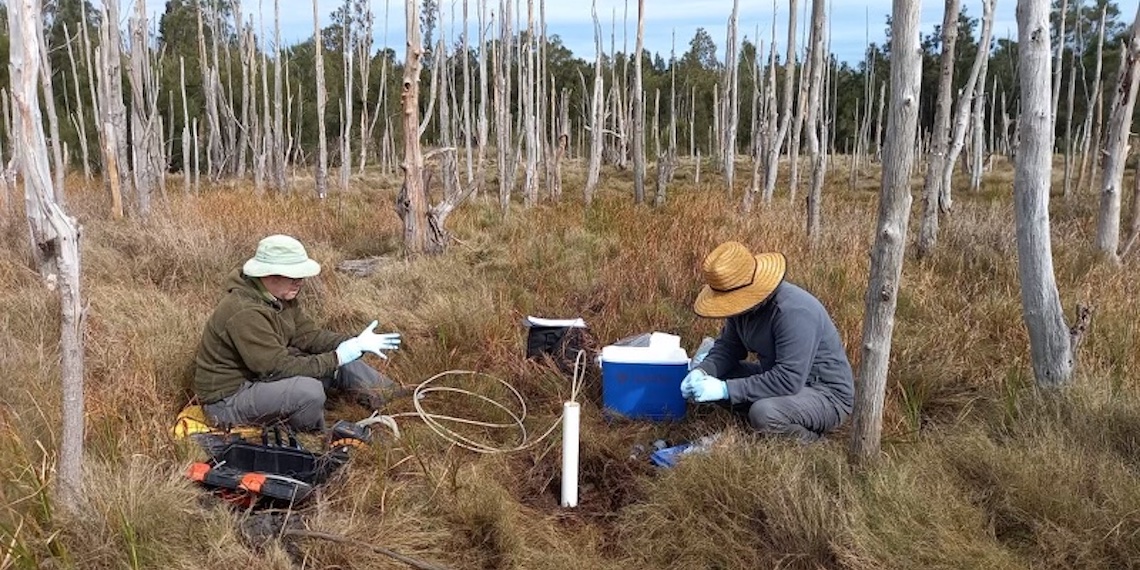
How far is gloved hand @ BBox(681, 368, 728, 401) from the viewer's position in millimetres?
3348

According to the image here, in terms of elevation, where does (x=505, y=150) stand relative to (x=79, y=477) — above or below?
above

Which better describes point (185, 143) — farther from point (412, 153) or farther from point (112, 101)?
point (412, 153)

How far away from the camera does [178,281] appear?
5996 mm

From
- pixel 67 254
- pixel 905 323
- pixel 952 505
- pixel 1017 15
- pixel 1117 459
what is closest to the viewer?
pixel 67 254

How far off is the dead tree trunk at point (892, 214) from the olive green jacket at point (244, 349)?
244cm

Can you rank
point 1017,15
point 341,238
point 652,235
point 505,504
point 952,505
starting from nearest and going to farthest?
point 952,505
point 505,504
point 1017,15
point 652,235
point 341,238

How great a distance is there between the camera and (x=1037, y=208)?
3.23 meters

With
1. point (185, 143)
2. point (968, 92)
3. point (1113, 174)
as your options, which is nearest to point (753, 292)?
point (1113, 174)

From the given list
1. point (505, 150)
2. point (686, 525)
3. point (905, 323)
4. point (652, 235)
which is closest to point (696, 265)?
point (652, 235)

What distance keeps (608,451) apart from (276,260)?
69.8 inches

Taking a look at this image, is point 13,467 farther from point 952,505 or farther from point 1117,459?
point 1117,459

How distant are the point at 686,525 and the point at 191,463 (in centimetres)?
185

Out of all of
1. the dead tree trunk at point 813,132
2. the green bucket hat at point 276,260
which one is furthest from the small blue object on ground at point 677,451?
the dead tree trunk at point 813,132

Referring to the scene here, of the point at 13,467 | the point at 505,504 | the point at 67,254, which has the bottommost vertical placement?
the point at 505,504
